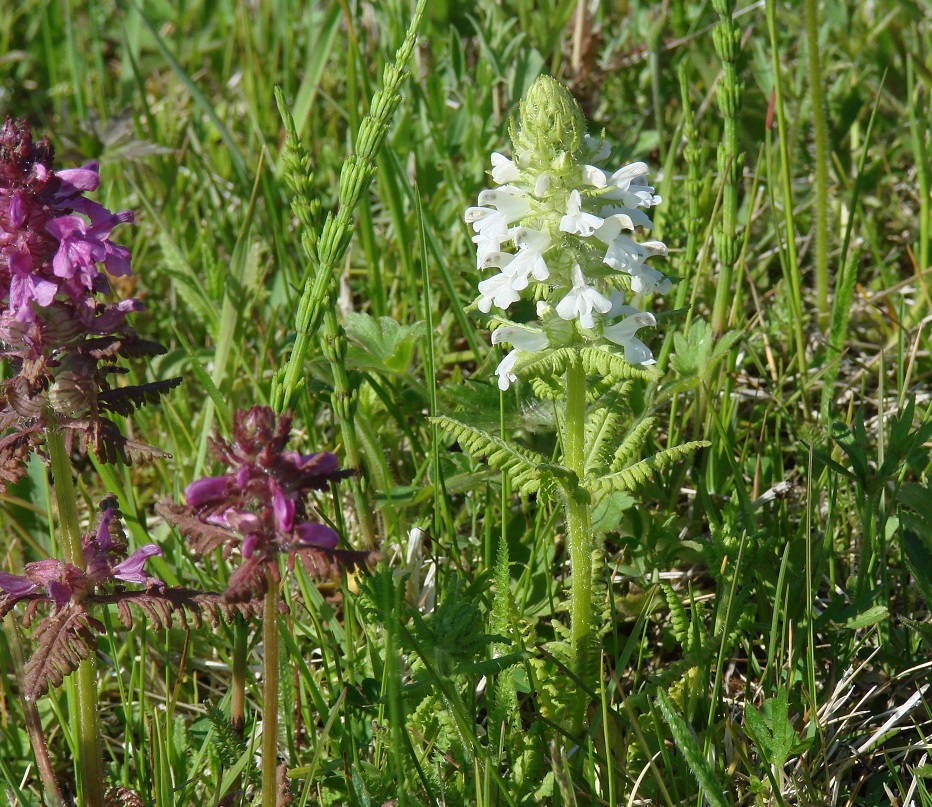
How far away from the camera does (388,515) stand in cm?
280

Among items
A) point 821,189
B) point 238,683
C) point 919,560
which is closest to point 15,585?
point 238,683

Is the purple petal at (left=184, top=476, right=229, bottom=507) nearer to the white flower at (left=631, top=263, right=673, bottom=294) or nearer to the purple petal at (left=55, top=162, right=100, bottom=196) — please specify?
the purple petal at (left=55, top=162, right=100, bottom=196)

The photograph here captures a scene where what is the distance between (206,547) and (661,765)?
52.7 inches

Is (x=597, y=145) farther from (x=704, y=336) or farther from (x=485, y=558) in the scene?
(x=485, y=558)

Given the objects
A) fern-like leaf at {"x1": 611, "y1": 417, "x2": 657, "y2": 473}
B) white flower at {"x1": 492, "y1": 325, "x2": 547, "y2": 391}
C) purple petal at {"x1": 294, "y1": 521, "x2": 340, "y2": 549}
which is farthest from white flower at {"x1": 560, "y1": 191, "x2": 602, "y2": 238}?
purple petal at {"x1": 294, "y1": 521, "x2": 340, "y2": 549}

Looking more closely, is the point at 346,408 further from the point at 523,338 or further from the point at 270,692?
the point at 270,692

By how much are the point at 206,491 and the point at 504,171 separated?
102cm

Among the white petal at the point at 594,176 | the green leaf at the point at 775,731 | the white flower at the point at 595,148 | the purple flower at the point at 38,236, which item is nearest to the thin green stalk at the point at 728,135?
the white flower at the point at 595,148

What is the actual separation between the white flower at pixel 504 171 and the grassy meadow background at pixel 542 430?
0.31m

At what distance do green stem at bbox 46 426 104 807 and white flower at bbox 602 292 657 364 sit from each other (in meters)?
1.19

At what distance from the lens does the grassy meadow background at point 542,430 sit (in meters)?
2.31

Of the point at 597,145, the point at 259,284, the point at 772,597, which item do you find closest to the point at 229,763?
the point at 772,597

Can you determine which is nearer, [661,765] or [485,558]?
[661,765]

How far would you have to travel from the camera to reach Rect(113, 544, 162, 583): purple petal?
2086mm
